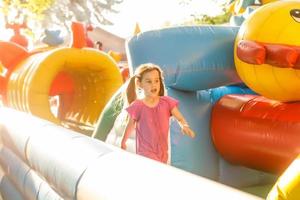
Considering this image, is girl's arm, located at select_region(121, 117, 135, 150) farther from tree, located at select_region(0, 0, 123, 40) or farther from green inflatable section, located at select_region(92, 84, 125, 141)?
tree, located at select_region(0, 0, 123, 40)

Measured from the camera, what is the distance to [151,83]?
2.37m

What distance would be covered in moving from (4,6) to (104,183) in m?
9.60

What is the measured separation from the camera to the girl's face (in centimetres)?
235

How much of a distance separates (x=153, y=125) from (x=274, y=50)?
667mm

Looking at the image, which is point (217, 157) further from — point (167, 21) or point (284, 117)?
point (167, 21)

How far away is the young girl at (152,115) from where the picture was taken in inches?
93.4

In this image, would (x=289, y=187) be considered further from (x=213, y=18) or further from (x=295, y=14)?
(x=213, y=18)

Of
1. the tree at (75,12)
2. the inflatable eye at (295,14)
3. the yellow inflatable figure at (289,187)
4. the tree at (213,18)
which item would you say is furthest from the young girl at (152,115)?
the tree at (75,12)

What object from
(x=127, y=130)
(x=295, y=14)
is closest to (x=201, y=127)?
(x=127, y=130)

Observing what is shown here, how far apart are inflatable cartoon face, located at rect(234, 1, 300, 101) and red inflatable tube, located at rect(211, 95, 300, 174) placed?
0.11 meters

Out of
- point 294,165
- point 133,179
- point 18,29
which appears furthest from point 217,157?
point 18,29

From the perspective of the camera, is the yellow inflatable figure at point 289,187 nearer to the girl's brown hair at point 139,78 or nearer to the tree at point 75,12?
the girl's brown hair at point 139,78

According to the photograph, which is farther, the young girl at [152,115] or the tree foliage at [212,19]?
the tree foliage at [212,19]

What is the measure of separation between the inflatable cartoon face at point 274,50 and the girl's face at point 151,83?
44cm
